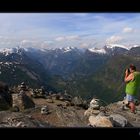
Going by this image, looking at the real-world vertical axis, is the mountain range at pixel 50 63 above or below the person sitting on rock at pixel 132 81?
below

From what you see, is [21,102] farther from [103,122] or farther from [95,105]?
[103,122]

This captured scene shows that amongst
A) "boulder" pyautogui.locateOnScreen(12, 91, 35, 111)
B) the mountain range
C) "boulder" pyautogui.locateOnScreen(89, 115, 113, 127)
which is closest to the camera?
"boulder" pyautogui.locateOnScreen(89, 115, 113, 127)

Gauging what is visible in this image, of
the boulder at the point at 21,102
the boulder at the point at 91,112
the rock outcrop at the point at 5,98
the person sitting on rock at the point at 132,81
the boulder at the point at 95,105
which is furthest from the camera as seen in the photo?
the boulder at the point at 21,102

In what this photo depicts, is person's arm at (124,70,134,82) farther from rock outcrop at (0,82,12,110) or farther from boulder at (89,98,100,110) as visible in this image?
rock outcrop at (0,82,12,110)

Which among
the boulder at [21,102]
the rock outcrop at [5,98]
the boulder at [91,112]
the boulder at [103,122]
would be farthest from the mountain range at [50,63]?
the boulder at [103,122]

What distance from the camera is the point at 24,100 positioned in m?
15.1

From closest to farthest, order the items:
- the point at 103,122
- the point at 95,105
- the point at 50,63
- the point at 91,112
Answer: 1. the point at 103,122
2. the point at 91,112
3. the point at 95,105
4. the point at 50,63

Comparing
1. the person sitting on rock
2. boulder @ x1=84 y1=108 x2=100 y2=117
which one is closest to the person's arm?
the person sitting on rock

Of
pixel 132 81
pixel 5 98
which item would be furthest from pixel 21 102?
pixel 132 81

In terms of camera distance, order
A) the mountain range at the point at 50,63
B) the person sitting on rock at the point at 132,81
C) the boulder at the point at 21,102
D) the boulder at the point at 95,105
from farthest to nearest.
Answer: the mountain range at the point at 50,63
the boulder at the point at 21,102
the boulder at the point at 95,105
the person sitting on rock at the point at 132,81

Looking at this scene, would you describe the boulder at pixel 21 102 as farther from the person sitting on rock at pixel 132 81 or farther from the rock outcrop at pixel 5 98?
the person sitting on rock at pixel 132 81

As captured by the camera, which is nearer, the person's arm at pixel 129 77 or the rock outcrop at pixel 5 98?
the person's arm at pixel 129 77
